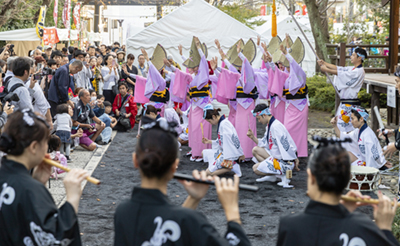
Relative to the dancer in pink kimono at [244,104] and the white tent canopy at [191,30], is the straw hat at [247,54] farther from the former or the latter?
the white tent canopy at [191,30]

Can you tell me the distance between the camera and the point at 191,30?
12.2 m

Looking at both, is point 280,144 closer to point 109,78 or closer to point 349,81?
point 349,81

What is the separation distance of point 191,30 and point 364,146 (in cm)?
724

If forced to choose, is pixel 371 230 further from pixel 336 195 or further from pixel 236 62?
pixel 236 62

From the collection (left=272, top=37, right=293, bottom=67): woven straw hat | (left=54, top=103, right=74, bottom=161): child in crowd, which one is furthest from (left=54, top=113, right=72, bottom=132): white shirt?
(left=272, top=37, right=293, bottom=67): woven straw hat

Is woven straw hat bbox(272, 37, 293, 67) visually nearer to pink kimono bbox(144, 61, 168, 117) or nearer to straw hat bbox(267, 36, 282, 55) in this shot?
straw hat bbox(267, 36, 282, 55)

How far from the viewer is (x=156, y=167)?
5.77ft

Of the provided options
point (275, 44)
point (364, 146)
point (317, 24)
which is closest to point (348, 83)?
point (364, 146)

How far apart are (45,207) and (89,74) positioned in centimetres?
862

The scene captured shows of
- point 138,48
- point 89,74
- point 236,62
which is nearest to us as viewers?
point 236,62

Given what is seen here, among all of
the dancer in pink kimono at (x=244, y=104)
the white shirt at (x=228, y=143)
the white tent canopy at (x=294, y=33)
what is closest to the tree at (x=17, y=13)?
the white tent canopy at (x=294, y=33)

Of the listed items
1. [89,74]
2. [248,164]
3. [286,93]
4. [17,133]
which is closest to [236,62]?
[286,93]

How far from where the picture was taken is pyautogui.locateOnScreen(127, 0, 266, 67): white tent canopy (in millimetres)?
12188

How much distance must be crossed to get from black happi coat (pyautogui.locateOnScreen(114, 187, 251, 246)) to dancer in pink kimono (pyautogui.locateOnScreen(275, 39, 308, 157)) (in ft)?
18.4
